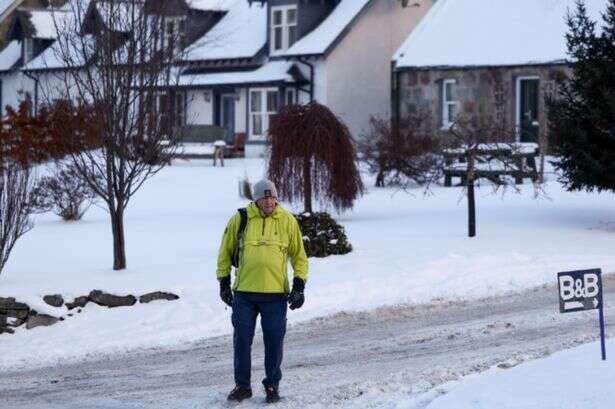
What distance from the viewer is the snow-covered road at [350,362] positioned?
1132 centimetres

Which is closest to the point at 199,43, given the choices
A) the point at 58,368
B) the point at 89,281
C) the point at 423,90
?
the point at 423,90

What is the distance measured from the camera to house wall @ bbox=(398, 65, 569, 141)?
37156 millimetres

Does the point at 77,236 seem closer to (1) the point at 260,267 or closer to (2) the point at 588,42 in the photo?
(2) the point at 588,42

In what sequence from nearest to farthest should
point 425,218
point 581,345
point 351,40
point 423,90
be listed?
1. point 581,345
2. point 425,218
3. point 423,90
4. point 351,40

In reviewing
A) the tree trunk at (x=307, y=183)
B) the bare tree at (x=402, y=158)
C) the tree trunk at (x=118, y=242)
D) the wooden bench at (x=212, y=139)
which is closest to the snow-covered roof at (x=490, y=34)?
the bare tree at (x=402, y=158)

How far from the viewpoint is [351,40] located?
43844 millimetres

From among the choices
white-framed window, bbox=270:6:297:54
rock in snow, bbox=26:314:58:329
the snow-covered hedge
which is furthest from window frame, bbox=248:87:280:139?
rock in snow, bbox=26:314:58:329

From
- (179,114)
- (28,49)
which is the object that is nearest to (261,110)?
(28,49)

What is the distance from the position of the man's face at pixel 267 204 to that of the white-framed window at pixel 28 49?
146 feet

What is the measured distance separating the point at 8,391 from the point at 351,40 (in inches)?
1282

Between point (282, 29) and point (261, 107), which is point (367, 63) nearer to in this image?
point (282, 29)

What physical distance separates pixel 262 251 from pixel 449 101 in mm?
29634

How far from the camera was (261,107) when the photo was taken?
1825 inches

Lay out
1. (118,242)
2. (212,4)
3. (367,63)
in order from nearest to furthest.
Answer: (118,242), (367,63), (212,4)
